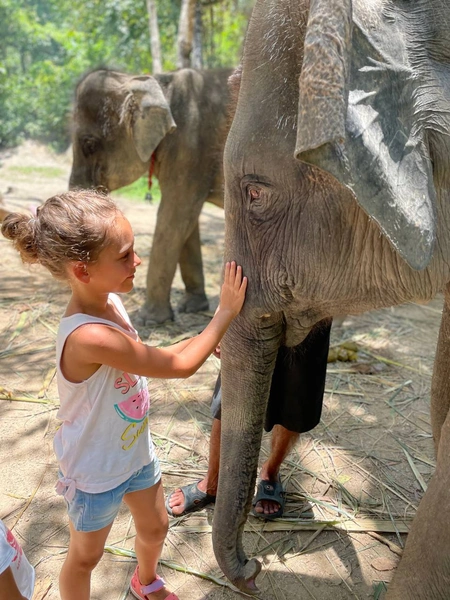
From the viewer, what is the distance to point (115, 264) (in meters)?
1.68

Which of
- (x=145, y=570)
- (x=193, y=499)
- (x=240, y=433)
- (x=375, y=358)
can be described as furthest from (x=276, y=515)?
(x=375, y=358)

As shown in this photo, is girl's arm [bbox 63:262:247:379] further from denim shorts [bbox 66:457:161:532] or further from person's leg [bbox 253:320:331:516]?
person's leg [bbox 253:320:331:516]

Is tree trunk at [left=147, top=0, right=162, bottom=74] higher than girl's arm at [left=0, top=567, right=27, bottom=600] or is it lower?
higher

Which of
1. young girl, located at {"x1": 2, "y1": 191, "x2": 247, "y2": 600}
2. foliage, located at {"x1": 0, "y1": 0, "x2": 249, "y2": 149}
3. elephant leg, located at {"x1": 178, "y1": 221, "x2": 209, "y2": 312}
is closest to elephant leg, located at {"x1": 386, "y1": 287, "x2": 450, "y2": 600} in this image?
young girl, located at {"x1": 2, "y1": 191, "x2": 247, "y2": 600}

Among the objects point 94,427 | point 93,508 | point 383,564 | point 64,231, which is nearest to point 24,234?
point 64,231

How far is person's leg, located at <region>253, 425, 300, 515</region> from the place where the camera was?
267 cm

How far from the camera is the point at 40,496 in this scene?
274cm

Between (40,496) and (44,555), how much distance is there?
15.9 inches

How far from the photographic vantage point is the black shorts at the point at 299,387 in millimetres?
2391

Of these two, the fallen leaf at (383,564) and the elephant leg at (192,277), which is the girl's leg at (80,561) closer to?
the fallen leaf at (383,564)

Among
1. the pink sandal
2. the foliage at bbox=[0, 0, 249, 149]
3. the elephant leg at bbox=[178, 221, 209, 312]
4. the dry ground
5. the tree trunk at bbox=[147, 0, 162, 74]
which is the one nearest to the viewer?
the pink sandal

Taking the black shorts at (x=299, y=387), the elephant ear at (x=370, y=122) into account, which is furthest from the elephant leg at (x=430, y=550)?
the black shorts at (x=299, y=387)

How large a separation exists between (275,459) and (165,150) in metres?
3.39

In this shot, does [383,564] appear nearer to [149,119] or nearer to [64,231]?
[64,231]
